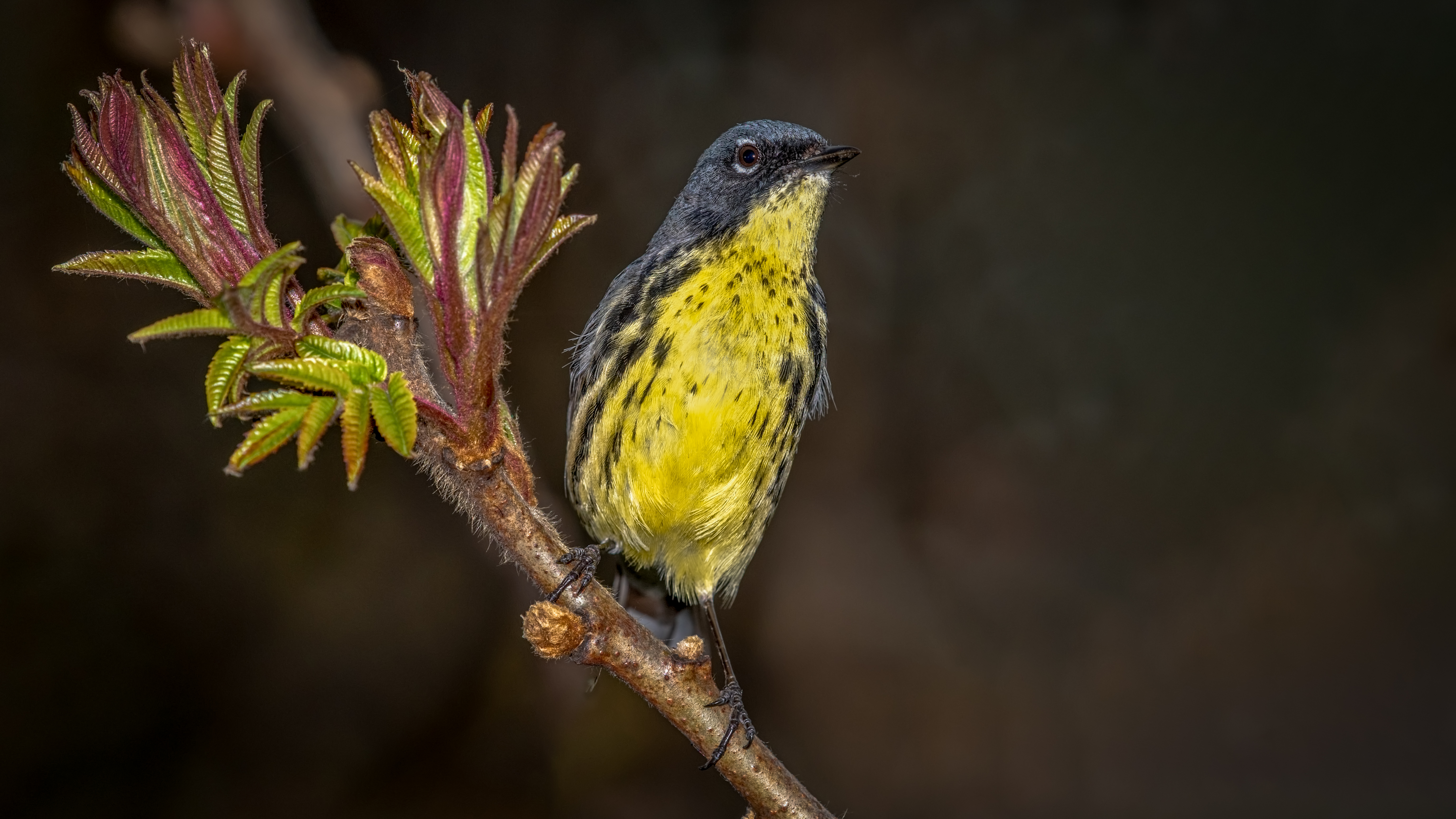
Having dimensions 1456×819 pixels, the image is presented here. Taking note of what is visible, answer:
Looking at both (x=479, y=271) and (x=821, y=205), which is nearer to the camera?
(x=479, y=271)

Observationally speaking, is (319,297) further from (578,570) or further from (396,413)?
(578,570)

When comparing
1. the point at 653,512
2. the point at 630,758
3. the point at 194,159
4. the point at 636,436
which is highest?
the point at 194,159

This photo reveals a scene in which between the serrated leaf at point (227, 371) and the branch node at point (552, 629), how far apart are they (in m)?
0.40

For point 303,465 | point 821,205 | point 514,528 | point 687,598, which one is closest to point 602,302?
point 821,205

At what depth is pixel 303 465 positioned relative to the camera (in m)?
0.89

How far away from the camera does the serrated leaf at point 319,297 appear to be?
989 mm

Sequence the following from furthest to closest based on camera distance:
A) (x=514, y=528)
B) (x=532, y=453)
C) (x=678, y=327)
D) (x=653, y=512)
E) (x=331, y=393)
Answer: (x=532, y=453), (x=653, y=512), (x=678, y=327), (x=514, y=528), (x=331, y=393)

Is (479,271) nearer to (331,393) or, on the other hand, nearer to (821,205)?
(331,393)

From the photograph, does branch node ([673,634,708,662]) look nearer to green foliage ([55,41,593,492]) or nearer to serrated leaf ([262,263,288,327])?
green foliage ([55,41,593,492])

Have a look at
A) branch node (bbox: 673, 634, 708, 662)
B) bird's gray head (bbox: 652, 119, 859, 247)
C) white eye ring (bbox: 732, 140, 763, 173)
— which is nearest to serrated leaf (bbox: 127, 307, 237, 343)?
branch node (bbox: 673, 634, 708, 662)

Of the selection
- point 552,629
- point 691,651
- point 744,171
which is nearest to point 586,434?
point 744,171

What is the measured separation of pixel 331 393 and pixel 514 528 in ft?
0.85

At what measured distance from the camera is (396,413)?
97 cm

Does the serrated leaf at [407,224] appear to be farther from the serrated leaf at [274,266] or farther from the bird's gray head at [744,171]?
the bird's gray head at [744,171]
